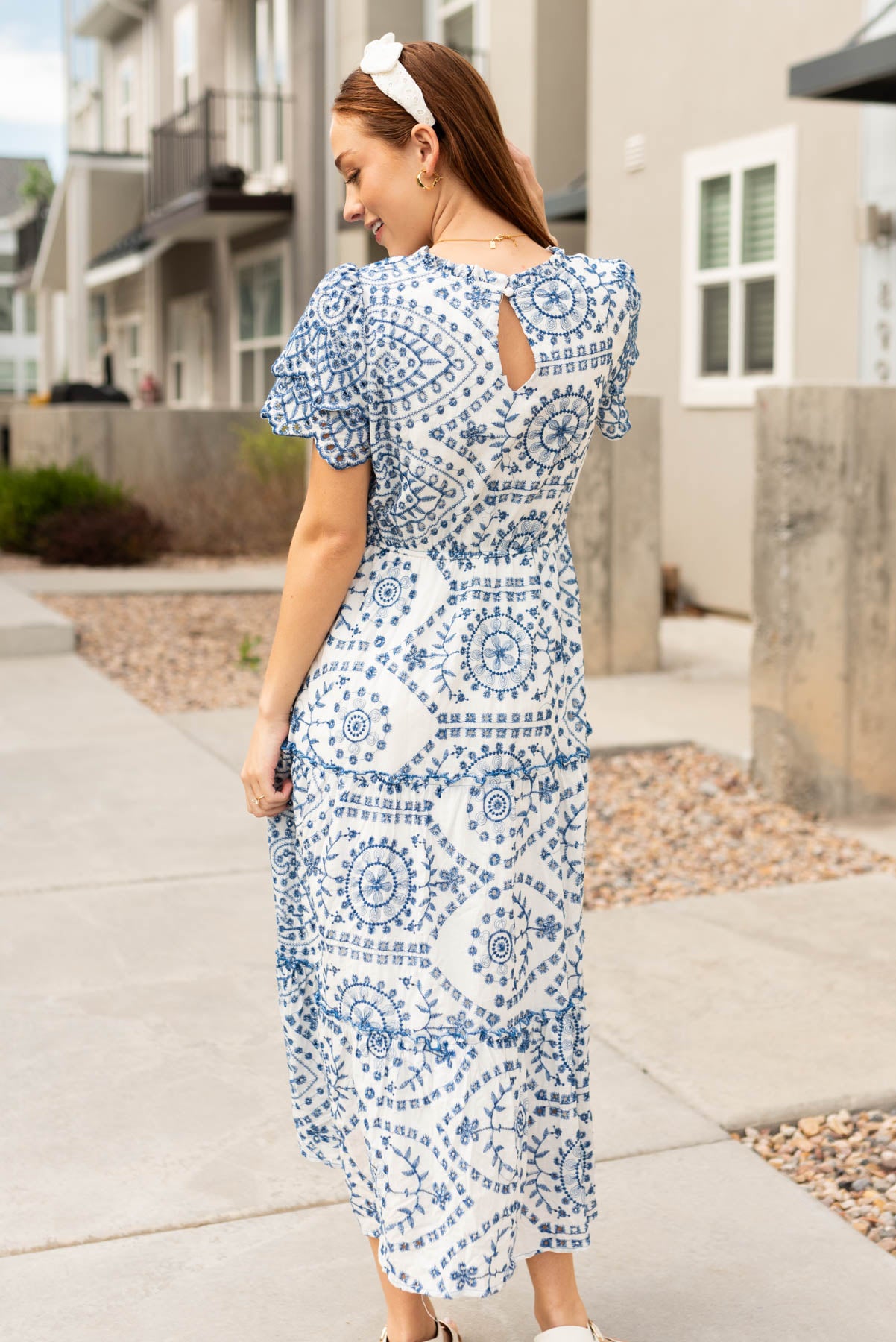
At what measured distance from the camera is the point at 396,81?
1.87m

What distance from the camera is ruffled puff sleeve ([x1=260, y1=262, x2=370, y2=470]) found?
1834 millimetres

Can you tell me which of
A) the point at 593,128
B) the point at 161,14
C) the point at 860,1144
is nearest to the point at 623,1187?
the point at 860,1144

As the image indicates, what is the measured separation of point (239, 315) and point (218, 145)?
79.4 inches

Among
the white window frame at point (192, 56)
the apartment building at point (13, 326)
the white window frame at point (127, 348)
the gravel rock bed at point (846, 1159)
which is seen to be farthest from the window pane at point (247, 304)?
the apartment building at point (13, 326)

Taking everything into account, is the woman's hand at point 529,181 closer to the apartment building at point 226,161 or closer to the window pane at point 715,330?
the window pane at point 715,330

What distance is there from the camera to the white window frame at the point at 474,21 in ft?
44.6

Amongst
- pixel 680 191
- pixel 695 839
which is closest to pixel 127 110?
pixel 680 191

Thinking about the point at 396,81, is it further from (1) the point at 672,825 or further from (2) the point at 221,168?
(2) the point at 221,168

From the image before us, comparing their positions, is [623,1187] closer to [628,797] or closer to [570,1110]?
[570,1110]

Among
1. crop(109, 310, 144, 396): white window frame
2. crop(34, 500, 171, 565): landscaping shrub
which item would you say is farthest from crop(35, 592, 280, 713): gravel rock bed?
crop(109, 310, 144, 396): white window frame

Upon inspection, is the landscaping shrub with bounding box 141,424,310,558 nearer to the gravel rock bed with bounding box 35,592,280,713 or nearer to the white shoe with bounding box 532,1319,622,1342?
the gravel rock bed with bounding box 35,592,280,713

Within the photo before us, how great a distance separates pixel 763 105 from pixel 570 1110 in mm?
8539

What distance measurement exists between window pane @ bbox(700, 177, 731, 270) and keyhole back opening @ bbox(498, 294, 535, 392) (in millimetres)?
8515

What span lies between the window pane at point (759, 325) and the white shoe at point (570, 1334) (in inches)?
315
